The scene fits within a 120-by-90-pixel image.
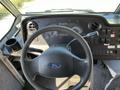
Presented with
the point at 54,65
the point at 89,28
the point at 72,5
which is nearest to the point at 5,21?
the point at 72,5

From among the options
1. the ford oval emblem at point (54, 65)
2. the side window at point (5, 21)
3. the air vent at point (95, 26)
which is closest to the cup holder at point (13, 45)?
the side window at point (5, 21)

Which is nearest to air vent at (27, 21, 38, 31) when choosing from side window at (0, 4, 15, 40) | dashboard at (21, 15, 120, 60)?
dashboard at (21, 15, 120, 60)

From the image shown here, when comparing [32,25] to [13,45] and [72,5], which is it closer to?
[13,45]

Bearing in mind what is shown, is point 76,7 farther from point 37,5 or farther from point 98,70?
point 98,70

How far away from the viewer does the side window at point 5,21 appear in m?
2.72

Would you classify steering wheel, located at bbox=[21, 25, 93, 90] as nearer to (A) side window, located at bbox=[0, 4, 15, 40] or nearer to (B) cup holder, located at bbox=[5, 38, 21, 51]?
(B) cup holder, located at bbox=[5, 38, 21, 51]

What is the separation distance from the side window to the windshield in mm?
133

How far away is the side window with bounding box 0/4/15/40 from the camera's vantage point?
2.72m

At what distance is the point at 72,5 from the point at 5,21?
680 mm

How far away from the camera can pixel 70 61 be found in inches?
67.9

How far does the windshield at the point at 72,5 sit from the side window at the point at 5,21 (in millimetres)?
133

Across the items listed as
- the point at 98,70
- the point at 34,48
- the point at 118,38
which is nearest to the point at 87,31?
the point at 118,38

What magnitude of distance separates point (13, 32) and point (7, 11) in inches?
10.1

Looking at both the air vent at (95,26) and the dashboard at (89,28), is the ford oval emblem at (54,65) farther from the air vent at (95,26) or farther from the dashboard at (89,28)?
the air vent at (95,26)
